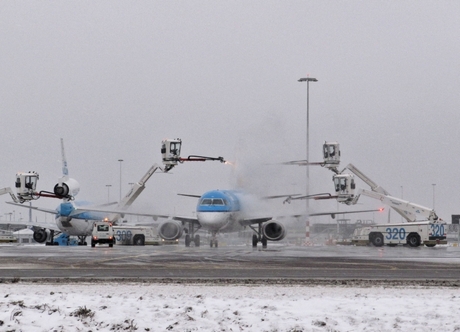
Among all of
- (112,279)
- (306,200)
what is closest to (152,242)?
(306,200)

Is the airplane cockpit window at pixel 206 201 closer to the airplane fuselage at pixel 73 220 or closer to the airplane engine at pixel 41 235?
the airplane fuselage at pixel 73 220

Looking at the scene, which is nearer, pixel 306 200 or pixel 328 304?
pixel 328 304

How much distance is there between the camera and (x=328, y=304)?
1436 centimetres

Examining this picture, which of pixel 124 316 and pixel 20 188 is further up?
pixel 20 188

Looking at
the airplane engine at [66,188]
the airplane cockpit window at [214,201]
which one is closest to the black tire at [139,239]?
the airplane engine at [66,188]

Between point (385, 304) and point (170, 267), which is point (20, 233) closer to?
point (170, 267)

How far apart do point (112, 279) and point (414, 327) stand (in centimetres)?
1064

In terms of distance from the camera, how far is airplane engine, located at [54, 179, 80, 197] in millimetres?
62062

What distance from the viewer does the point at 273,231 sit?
5684cm

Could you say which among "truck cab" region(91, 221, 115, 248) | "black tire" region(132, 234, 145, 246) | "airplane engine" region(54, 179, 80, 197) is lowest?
"black tire" region(132, 234, 145, 246)

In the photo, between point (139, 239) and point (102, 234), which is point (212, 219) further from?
point (139, 239)

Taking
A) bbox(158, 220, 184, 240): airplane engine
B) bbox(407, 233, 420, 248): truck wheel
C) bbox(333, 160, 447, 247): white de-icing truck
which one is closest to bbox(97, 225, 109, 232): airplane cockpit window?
bbox(158, 220, 184, 240): airplane engine

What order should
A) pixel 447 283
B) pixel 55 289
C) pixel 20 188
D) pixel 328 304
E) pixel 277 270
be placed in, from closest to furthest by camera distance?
1. pixel 328 304
2. pixel 55 289
3. pixel 447 283
4. pixel 277 270
5. pixel 20 188

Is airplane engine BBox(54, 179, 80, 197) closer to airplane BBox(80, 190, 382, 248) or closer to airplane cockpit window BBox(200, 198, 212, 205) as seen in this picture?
airplane BBox(80, 190, 382, 248)
